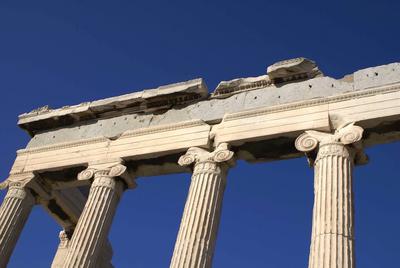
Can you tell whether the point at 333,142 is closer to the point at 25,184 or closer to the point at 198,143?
the point at 198,143

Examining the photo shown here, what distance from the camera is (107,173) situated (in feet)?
66.4

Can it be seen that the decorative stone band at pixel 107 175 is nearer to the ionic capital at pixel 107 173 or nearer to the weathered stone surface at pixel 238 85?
the ionic capital at pixel 107 173

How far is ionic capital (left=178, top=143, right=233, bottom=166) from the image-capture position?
18453 mm

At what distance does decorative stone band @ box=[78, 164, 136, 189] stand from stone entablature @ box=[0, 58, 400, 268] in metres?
0.04

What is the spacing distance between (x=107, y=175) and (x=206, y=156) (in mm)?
3787

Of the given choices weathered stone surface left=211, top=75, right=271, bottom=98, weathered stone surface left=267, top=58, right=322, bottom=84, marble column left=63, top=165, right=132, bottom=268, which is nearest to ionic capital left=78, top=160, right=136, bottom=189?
marble column left=63, top=165, right=132, bottom=268

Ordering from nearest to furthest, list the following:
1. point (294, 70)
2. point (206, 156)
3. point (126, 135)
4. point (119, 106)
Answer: point (206, 156)
point (294, 70)
point (126, 135)
point (119, 106)

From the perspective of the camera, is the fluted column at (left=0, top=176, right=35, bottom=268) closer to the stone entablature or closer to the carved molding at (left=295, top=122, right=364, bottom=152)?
the stone entablature

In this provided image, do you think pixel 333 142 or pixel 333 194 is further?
pixel 333 142

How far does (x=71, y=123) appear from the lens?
2336 cm

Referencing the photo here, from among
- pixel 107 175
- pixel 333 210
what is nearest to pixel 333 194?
pixel 333 210

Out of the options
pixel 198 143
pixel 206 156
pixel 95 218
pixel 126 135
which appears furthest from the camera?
pixel 126 135

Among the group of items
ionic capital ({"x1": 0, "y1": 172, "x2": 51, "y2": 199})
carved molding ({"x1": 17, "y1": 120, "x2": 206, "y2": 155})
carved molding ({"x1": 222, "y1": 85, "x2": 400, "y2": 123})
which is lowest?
ionic capital ({"x1": 0, "y1": 172, "x2": 51, "y2": 199})

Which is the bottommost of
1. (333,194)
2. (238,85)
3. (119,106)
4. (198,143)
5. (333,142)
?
(333,194)
